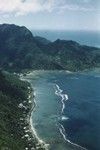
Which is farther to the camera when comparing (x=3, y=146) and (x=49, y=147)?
(x=49, y=147)

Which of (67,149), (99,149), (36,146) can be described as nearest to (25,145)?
(36,146)

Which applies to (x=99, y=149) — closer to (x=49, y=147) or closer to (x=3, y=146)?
(x=49, y=147)

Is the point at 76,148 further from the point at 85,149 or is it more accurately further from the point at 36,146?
the point at 36,146

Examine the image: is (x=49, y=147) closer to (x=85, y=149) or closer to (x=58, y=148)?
(x=58, y=148)

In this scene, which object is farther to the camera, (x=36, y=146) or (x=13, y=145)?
(x=36, y=146)

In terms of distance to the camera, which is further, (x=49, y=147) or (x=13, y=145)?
(x=49, y=147)

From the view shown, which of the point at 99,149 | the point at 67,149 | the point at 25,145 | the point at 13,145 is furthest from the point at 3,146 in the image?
the point at 99,149

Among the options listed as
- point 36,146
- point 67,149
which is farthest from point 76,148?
point 36,146
